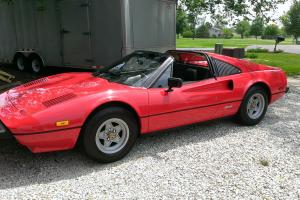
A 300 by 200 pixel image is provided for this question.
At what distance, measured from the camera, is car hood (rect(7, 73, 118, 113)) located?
3.47m

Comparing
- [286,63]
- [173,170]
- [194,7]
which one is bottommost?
[173,170]

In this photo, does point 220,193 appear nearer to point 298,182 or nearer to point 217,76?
point 298,182

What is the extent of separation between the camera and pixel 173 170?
3570 millimetres

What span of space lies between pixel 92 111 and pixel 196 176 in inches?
51.8

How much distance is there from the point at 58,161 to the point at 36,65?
7.29 m

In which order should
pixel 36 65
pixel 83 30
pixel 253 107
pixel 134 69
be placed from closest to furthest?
pixel 134 69, pixel 253 107, pixel 83 30, pixel 36 65

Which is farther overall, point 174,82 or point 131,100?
point 174,82

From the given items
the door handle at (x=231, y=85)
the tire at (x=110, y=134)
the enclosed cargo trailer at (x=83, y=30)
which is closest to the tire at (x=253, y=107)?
the door handle at (x=231, y=85)

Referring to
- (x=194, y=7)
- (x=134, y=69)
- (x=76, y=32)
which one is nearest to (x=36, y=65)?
(x=76, y=32)

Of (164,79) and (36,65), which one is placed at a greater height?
(164,79)

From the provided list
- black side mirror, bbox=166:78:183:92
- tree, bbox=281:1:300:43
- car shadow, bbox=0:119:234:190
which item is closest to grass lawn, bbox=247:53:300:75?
car shadow, bbox=0:119:234:190

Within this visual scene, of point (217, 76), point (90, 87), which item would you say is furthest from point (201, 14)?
point (90, 87)

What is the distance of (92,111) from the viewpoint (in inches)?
136

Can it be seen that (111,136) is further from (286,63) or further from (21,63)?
(286,63)
